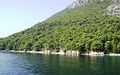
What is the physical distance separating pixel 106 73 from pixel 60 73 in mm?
14309

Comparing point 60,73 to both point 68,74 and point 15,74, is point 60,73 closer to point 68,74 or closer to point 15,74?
point 68,74

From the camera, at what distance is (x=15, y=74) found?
89.9 m

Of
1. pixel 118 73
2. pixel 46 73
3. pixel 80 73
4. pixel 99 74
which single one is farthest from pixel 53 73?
pixel 118 73

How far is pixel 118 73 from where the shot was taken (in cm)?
9025

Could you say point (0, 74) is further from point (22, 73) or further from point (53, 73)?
point (53, 73)

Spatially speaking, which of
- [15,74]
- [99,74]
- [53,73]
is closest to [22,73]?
[15,74]

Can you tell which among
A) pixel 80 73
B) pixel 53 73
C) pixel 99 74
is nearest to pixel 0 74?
pixel 53 73

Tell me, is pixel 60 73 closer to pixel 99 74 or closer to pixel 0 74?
pixel 99 74

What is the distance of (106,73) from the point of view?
90.9 meters

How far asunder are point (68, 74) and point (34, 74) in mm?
10521

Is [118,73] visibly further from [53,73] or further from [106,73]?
[53,73]

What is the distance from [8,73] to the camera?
92.9 meters

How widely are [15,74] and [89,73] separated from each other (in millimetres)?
22880

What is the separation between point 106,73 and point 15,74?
28172 millimetres
